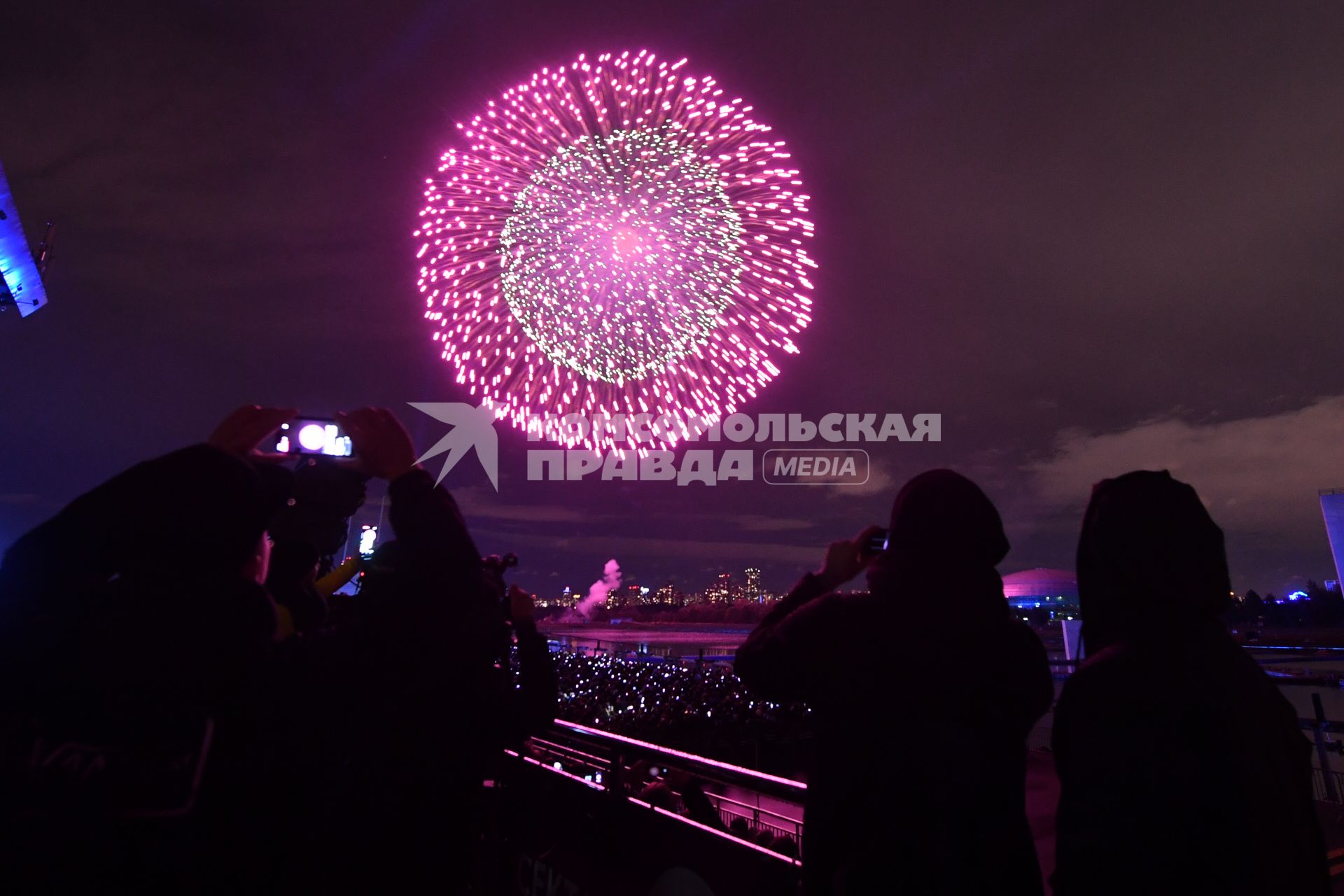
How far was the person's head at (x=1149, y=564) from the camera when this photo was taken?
201 centimetres

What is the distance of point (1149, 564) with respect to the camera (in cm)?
205

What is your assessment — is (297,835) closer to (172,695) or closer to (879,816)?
(172,695)

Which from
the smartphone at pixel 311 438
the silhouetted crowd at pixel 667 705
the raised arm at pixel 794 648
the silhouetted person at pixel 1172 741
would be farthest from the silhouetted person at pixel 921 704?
the silhouetted crowd at pixel 667 705

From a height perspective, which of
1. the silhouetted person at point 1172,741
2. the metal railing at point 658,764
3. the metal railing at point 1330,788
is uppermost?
the silhouetted person at point 1172,741

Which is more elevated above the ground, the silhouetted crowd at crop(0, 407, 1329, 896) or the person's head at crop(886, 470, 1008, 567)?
the person's head at crop(886, 470, 1008, 567)

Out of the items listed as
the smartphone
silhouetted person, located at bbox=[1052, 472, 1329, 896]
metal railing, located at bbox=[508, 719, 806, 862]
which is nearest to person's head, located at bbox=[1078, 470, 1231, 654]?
Result: silhouetted person, located at bbox=[1052, 472, 1329, 896]

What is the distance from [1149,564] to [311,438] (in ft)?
12.2

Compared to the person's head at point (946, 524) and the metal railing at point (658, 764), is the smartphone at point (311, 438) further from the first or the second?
the person's head at point (946, 524)

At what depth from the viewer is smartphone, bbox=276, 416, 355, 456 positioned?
3.57m

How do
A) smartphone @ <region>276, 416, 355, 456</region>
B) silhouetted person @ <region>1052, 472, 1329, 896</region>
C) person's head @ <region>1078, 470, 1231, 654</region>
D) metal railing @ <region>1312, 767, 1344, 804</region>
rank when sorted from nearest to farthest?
silhouetted person @ <region>1052, 472, 1329, 896</region>, person's head @ <region>1078, 470, 1231, 654</region>, smartphone @ <region>276, 416, 355, 456</region>, metal railing @ <region>1312, 767, 1344, 804</region>

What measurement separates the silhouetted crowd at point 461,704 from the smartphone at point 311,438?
3.44 feet

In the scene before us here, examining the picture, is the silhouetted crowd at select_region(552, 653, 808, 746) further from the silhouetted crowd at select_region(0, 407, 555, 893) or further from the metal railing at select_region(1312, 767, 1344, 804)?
the silhouetted crowd at select_region(0, 407, 555, 893)

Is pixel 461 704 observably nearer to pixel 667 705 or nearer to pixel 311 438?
pixel 311 438

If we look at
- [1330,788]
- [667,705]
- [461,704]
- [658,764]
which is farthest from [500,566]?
[667,705]
